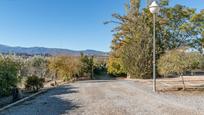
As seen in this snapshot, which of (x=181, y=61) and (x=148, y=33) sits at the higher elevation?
(x=148, y=33)

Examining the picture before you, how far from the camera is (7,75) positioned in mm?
18797

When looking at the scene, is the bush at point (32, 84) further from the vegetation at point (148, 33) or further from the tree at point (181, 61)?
the vegetation at point (148, 33)

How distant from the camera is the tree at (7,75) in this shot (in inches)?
720

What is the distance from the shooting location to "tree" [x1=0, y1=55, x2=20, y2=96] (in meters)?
18.3

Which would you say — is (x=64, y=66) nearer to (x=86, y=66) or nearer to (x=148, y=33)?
(x=86, y=66)

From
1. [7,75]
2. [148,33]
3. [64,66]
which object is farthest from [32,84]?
[64,66]

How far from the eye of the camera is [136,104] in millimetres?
11875

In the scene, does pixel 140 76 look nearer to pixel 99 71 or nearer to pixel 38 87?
pixel 38 87

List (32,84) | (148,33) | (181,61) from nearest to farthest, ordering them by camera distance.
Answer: (181,61)
(32,84)
(148,33)

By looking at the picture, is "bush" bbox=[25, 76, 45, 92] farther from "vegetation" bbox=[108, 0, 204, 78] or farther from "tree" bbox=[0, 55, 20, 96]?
"vegetation" bbox=[108, 0, 204, 78]

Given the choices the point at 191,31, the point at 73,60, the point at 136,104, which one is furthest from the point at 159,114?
the point at 73,60

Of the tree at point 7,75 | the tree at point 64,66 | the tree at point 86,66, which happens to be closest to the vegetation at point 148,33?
the tree at point 64,66

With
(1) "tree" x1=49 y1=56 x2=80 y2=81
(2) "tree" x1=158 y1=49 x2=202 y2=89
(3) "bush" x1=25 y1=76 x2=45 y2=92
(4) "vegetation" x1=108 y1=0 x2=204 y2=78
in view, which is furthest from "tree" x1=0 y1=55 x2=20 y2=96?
(1) "tree" x1=49 y1=56 x2=80 y2=81

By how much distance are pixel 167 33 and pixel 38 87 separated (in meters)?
23.6
